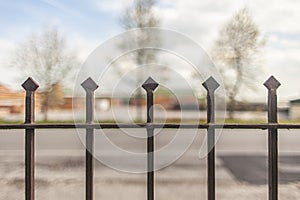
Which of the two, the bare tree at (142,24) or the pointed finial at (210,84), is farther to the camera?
the bare tree at (142,24)

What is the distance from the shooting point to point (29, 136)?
7.09 feet

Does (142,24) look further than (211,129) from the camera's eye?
Yes

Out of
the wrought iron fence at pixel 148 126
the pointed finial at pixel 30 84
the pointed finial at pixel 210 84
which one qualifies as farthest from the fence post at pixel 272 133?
the pointed finial at pixel 30 84

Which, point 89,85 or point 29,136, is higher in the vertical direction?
point 89,85

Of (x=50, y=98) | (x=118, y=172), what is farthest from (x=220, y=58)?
(x=118, y=172)

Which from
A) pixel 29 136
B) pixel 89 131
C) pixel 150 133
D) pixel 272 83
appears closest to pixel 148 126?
pixel 150 133

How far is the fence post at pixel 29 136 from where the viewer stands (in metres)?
2.16

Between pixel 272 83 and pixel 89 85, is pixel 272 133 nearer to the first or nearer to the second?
pixel 272 83

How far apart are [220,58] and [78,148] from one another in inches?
242

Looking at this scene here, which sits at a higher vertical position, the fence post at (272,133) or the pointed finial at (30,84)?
the pointed finial at (30,84)

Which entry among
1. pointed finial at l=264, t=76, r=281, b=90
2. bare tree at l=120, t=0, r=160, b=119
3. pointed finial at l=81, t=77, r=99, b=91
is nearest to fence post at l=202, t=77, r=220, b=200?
pointed finial at l=264, t=76, r=281, b=90

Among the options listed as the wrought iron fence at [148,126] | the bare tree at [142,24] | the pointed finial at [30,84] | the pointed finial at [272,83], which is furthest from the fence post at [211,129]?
the bare tree at [142,24]

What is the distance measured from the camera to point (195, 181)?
5043 mm

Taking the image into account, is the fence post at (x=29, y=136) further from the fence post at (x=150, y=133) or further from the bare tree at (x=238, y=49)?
the bare tree at (x=238, y=49)
